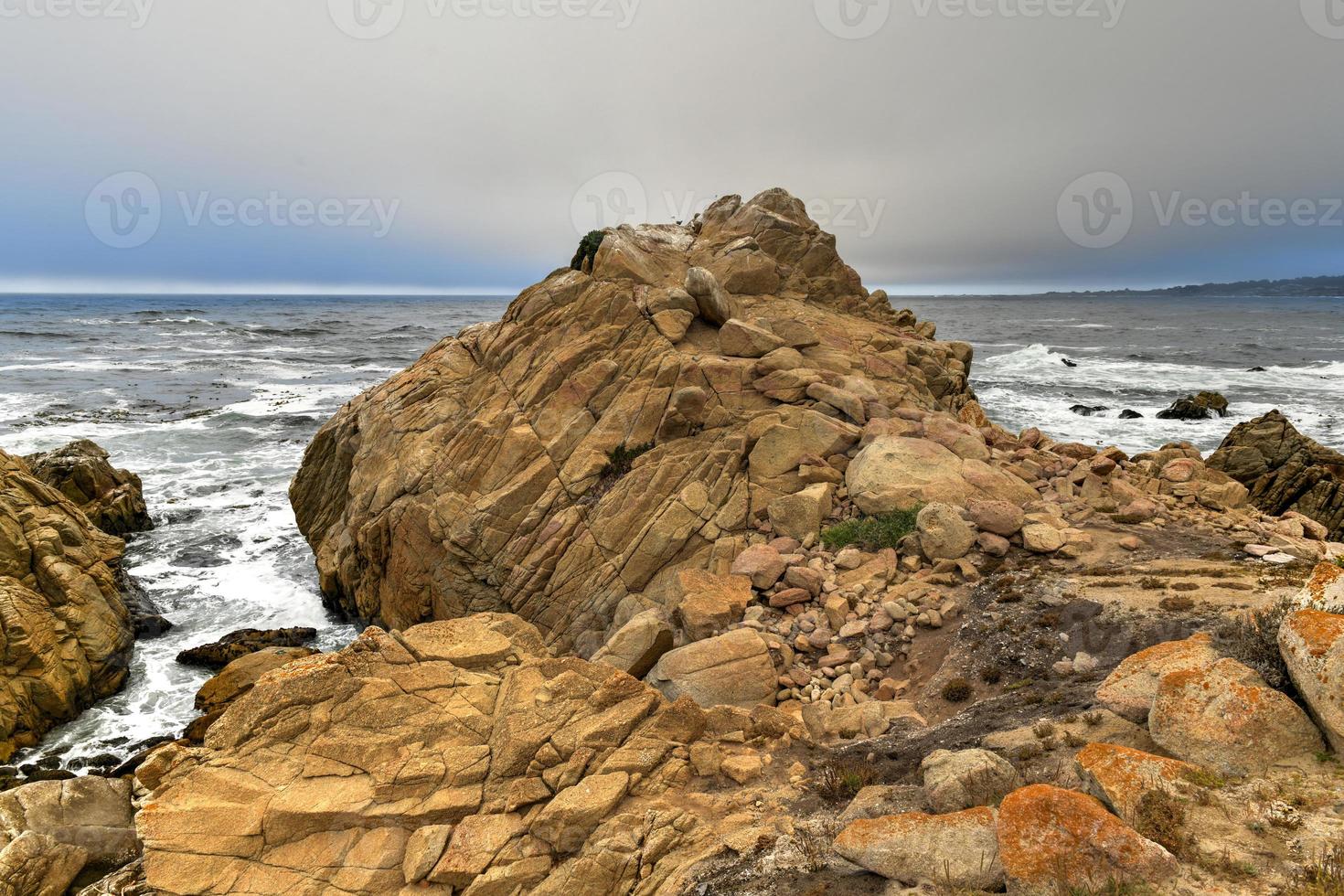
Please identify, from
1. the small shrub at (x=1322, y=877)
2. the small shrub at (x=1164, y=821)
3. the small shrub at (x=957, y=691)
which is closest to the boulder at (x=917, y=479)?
the small shrub at (x=957, y=691)

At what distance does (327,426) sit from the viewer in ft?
80.7

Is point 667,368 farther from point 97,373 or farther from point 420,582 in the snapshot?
point 97,373

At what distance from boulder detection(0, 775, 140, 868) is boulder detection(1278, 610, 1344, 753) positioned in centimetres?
1496

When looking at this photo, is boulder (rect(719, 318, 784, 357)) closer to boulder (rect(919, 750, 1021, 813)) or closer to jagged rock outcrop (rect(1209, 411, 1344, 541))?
boulder (rect(919, 750, 1021, 813))

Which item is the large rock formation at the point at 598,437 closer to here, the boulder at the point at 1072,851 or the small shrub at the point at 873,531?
the small shrub at the point at 873,531

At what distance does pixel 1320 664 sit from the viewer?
618cm

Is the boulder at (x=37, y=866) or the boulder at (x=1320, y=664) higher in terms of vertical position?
the boulder at (x=1320, y=664)

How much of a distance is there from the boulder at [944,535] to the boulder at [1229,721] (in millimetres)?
6576

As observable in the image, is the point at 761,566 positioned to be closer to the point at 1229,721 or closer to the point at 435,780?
the point at 435,780

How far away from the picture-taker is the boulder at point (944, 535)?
44.6ft

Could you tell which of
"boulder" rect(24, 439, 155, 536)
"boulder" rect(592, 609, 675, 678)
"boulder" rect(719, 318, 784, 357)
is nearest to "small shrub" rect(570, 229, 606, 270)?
"boulder" rect(719, 318, 784, 357)

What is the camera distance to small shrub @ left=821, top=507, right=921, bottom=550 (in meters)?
14.2

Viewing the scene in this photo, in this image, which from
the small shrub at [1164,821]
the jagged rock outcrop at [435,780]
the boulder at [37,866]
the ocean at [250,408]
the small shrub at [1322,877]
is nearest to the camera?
the small shrub at [1322,877]

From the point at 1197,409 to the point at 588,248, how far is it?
42.6 metres
